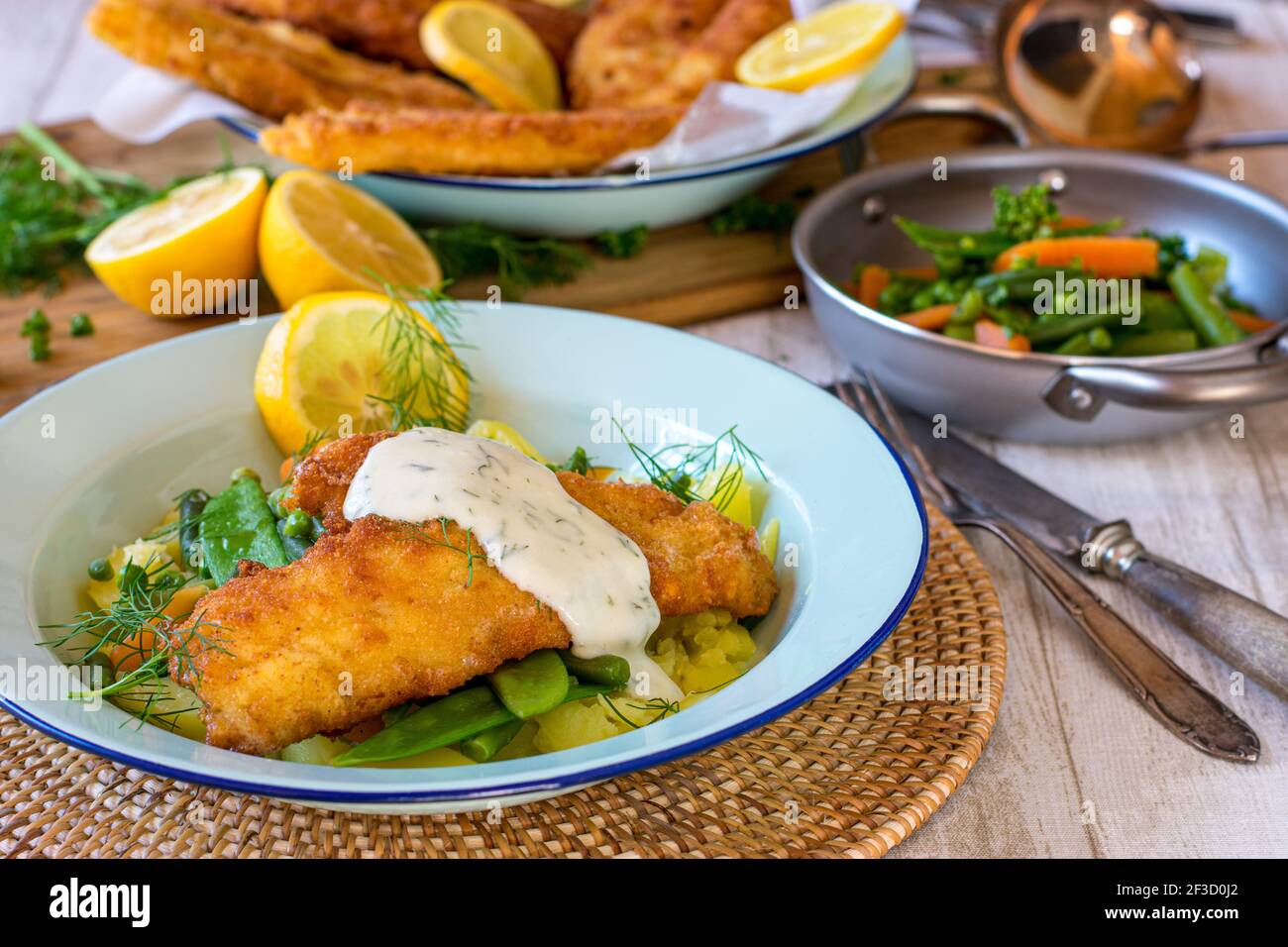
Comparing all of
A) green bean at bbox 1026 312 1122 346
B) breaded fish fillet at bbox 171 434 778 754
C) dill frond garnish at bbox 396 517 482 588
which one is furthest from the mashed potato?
green bean at bbox 1026 312 1122 346

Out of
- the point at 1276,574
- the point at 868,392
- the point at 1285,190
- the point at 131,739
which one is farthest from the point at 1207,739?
the point at 1285,190

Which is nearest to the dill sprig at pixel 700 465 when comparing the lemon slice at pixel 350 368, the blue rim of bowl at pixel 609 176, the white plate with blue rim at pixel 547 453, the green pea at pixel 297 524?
the white plate with blue rim at pixel 547 453

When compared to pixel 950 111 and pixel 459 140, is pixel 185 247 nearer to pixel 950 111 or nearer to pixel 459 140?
pixel 459 140

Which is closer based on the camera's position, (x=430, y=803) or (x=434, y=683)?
(x=430, y=803)

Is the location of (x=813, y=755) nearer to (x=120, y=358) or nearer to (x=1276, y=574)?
(x=1276, y=574)

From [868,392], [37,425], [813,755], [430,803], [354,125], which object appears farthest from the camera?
[354,125]

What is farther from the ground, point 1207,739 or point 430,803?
point 430,803

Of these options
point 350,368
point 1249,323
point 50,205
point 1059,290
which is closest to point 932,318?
point 1059,290

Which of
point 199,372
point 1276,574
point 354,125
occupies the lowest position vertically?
point 1276,574

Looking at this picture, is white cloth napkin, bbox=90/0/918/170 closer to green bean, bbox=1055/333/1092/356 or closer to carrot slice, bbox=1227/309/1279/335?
green bean, bbox=1055/333/1092/356

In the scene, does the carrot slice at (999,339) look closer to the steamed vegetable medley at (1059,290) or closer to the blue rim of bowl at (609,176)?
the steamed vegetable medley at (1059,290)
